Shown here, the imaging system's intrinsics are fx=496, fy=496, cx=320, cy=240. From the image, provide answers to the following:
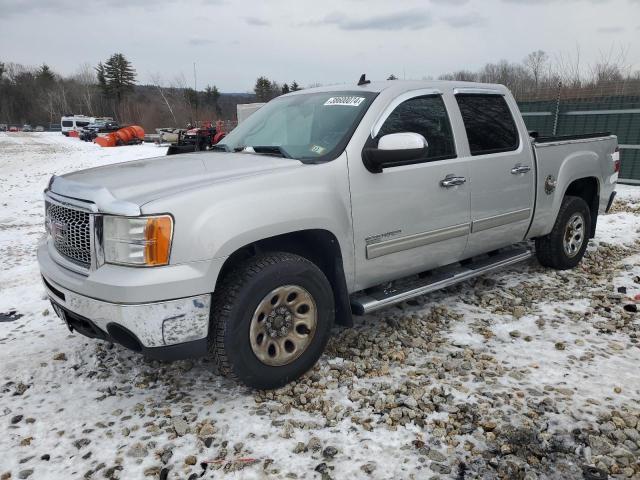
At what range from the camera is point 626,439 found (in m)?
2.61

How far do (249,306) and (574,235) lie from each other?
405 centimetres

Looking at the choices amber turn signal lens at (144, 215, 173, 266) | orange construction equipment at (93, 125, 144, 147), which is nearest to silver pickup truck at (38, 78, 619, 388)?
amber turn signal lens at (144, 215, 173, 266)

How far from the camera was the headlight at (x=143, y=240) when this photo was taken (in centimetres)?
253

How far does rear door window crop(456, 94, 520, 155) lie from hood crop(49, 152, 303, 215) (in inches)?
67.0

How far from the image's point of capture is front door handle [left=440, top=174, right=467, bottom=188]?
3727 mm

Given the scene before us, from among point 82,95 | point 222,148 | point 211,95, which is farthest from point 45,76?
point 222,148

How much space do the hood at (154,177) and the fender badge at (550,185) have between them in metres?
2.74

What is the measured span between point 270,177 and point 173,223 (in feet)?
2.17

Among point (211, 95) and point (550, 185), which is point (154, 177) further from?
point (211, 95)

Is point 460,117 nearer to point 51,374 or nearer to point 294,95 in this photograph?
point 294,95

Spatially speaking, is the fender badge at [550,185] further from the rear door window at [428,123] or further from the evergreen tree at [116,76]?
the evergreen tree at [116,76]

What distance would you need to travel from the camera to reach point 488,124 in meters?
4.29

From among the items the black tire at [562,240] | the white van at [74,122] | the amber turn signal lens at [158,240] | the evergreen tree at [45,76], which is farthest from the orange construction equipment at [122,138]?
the evergreen tree at [45,76]

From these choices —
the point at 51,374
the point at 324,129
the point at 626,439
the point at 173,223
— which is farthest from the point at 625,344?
the point at 51,374
